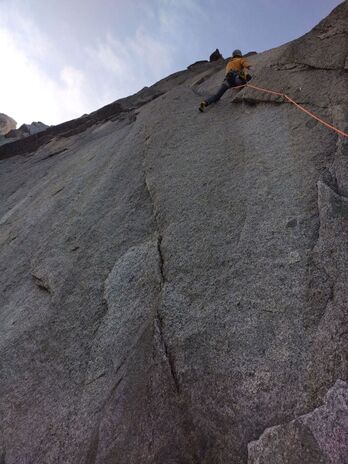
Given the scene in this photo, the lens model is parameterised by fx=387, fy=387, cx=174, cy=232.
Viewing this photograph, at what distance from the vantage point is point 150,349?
3.71m

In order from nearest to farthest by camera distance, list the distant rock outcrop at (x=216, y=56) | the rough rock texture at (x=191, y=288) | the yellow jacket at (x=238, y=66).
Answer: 1. the rough rock texture at (x=191, y=288)
2. the yellow jacket at (x=238, y=66)
3. the distant rock outcrop at (x=216, y=56)

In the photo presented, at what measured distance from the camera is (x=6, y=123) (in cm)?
2764

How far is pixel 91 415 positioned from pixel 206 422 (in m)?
1.14

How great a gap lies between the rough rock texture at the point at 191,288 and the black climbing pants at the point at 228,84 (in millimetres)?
483

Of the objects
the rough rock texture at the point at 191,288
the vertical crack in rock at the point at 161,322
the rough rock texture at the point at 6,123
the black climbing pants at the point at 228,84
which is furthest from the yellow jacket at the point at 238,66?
the rough rock texture at the point at 6,123

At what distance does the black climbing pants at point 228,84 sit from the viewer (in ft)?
25.0

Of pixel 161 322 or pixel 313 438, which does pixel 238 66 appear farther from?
pixel 313 438

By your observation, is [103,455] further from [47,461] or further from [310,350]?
[310,350]

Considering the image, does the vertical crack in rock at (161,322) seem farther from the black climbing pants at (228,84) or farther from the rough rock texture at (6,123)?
the rough rock texture at (6,123)

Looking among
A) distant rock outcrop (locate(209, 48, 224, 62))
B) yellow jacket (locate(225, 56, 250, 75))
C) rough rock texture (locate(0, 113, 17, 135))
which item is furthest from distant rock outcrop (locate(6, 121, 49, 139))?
yellow jacket (locate(225, 56, 250, 75))

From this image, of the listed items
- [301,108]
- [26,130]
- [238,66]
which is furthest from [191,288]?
[26,130]

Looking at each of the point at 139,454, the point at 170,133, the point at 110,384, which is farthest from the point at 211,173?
the point at 139,454

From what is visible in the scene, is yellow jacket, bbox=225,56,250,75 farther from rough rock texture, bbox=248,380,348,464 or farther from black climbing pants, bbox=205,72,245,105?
rough rock texture, bbox=248,380,348,464

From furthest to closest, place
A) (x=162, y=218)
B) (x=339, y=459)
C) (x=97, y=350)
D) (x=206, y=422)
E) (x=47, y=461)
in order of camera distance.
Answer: (x=162, y=218) → (x=97, y=350) → (x=47, y=461) → (x=206, y=422) → (x=339, y=459)
